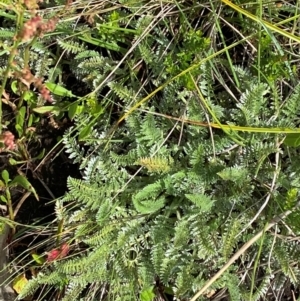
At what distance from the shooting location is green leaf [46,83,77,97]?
1.69 m

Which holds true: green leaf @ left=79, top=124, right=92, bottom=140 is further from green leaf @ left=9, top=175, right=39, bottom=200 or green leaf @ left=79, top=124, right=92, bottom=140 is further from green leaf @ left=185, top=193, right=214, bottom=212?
green leaf @ left=185, top=193, right=214, bottom=212

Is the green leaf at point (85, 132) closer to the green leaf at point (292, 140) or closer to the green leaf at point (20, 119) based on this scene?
the green leaf at point (20, 119)

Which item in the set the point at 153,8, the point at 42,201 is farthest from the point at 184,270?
the point at 153,8

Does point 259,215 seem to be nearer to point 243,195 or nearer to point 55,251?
point 243,195

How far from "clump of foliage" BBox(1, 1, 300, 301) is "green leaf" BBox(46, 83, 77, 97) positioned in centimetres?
5

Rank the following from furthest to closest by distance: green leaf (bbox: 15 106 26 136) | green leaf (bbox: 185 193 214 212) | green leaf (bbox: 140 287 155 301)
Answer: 1. green leaf (bbox: 15 106 26 136)
2. green leaf (bbox: 140 287 155 301)
3. green leaf (bbox: 185 193 214 212)

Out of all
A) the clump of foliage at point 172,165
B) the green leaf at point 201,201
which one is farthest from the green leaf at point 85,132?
the green leaf at point 201,201

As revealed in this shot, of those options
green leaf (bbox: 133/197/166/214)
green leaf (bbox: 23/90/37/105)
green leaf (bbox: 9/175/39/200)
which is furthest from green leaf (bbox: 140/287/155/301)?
green leaf (bbox: 23/90/37/105)

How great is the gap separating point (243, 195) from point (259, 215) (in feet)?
0.30

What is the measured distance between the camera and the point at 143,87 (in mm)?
1685

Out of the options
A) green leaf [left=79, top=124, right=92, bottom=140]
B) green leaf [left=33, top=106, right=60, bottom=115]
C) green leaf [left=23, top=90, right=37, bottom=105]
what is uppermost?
green leaf [left=23, top=90, right=37, bottom=105]

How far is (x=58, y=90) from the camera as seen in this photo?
170 centimetres

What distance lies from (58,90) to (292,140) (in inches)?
27.7

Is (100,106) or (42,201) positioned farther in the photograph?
(42,201)
